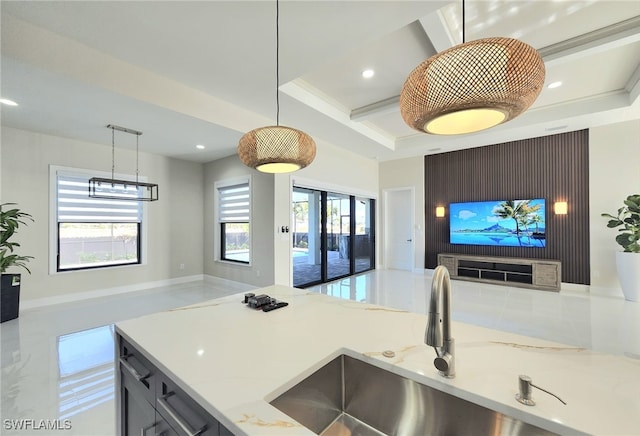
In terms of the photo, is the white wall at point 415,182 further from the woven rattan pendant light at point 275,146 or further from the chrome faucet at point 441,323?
the chrome faucet at point 441,323

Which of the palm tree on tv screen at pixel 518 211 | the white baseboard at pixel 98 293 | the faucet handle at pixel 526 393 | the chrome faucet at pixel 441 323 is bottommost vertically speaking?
the white baseboard at pixel 98 293

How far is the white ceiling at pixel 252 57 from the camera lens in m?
2.30

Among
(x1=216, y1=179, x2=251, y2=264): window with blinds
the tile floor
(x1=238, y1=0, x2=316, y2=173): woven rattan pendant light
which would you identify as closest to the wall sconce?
the tile floor

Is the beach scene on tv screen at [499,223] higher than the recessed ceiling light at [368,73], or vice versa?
the recessed ceiling light at [368,73]

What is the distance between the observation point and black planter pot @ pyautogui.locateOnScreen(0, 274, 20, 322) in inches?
142

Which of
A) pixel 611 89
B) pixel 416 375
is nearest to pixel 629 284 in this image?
pixel 611 89

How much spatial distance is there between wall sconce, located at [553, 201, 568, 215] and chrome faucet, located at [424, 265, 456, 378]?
622 cm

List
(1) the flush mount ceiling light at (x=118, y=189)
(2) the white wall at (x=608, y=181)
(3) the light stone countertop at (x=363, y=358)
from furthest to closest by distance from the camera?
(2) the white wall at (x=608, y=181) → (1) the flush mount ceiling light at (x=118, y=189) → (3) the light stone countertop at (x=363, y=358)

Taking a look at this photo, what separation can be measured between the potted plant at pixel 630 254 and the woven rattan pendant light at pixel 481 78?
207 inches

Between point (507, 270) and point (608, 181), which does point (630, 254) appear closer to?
point (608, 181)

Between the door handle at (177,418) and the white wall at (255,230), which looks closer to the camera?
the door handle at (177,418)

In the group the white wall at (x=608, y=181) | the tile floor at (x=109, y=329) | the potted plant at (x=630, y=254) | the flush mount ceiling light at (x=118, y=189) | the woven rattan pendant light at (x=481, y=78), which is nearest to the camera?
the woven rattan pendant light at (x=481, y=78)

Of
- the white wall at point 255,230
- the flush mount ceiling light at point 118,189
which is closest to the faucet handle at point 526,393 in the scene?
the white wall at point 255,230

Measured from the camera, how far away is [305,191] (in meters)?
5.61
